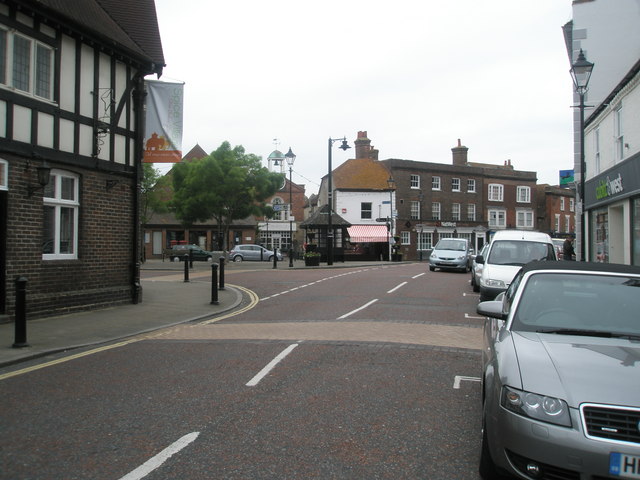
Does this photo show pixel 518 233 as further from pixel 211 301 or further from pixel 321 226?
pixel 321 226

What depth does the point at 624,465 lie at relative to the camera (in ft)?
9.61

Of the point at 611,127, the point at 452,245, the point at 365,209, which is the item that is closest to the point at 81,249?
the point at 611,127

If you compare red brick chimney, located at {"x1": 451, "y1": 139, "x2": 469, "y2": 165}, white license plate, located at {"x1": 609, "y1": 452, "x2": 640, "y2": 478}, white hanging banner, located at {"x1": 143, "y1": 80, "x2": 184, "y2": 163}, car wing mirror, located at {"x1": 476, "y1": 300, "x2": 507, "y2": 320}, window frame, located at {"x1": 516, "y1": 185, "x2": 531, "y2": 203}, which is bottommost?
white license plate, located at {"x1": 609, "y1": 452, "x2": 640, "y2": 478}

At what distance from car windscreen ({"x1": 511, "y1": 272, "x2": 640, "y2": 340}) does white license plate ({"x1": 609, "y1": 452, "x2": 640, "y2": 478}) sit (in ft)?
4.30

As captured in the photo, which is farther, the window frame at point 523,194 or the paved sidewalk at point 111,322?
the window frame at point 523,194

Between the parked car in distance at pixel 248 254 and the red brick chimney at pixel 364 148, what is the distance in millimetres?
15418

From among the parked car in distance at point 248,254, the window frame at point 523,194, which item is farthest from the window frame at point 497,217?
the parked car in distance at point 248,254

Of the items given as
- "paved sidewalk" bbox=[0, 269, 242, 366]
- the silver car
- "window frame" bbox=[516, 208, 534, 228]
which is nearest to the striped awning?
"window frame" bbox=[516, 208, 534, 228]

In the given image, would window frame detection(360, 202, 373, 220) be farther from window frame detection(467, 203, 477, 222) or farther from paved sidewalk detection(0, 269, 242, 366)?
paved sidewalk detection(0, 269, 242, 366)

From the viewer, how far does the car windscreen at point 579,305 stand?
13.9 feet

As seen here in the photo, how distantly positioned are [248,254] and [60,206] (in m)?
33.6

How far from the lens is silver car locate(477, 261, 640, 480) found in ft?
9.87

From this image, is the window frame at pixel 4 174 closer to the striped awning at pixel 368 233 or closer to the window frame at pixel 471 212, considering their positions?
the striped awning at pixel 368 233

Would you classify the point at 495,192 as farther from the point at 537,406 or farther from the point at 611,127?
the point at 537,406
